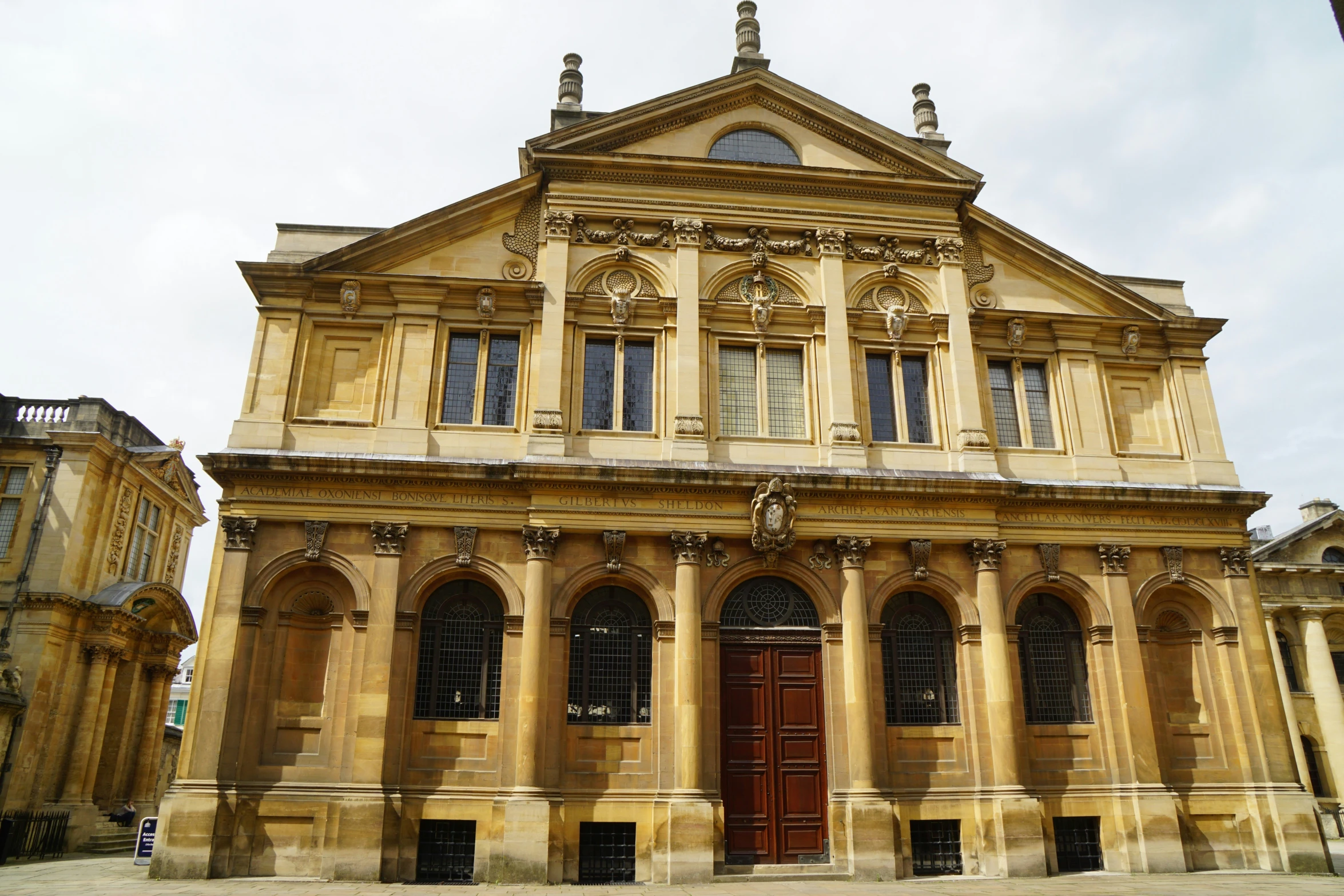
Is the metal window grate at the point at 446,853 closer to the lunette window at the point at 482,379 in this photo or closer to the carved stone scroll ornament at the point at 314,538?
the carved stone scroll ornament at the point at 314,538

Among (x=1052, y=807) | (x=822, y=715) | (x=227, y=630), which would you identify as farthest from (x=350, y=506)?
(x=1052, y=807)

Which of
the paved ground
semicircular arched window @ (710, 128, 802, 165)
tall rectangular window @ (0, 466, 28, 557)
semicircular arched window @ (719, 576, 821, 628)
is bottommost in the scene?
the paved ground

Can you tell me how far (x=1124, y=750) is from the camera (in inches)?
803

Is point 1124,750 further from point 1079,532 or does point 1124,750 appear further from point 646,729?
point 646,729

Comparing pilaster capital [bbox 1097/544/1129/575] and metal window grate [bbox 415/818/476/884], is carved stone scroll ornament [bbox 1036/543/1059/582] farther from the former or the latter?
metal window grate [bbox 415/818/476/884]

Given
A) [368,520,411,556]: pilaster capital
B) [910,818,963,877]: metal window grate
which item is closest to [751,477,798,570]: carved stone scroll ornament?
[910,818,963,877]: metal window grate

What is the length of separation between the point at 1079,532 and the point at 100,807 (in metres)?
31.4

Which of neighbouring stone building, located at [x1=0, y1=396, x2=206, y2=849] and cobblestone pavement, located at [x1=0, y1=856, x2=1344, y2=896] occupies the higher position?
neighbouring stone building, located at [x1=0, y1=396, x2=206, y2=849]

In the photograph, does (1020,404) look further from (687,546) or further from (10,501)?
(10,501)

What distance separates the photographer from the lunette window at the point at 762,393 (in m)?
22.2

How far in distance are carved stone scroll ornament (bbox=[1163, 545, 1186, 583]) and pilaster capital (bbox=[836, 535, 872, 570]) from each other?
7706 mm

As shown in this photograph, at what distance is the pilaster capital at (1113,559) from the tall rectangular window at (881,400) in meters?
5.56

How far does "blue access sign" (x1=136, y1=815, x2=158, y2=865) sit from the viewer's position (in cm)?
1995

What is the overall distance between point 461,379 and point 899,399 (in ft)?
35.4
